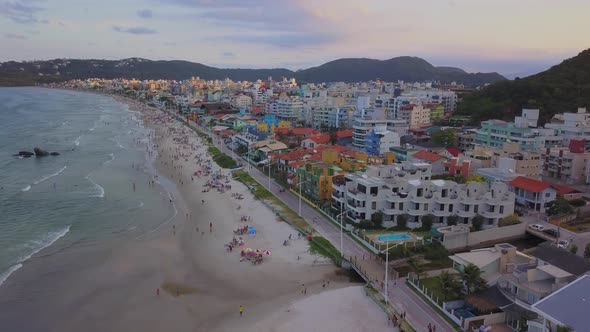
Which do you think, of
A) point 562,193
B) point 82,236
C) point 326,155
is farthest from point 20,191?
point 562,193

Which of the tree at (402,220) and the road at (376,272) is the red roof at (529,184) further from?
the road at (376,272)

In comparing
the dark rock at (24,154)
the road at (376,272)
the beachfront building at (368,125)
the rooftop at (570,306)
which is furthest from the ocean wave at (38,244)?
the beachfront building at (368,125)

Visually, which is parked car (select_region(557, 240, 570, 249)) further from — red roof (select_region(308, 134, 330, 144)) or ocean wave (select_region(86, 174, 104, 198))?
red roof (select_region(308, 134, 330, 144))

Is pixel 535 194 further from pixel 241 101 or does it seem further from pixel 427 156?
pixel 241 101

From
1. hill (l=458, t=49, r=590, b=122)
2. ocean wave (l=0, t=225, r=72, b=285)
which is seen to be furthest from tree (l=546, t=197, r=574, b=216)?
hill (l=458, t=49, r=590, b=122)

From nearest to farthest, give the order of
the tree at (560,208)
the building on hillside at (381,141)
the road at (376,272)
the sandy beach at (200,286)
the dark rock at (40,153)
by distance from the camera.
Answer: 1. the road at (376,272)
2. the sandy beach at (200,286)
3. the tree at (560,208)
4. the building on hillside at (381,141)
5. the dark rock at (40,153)
